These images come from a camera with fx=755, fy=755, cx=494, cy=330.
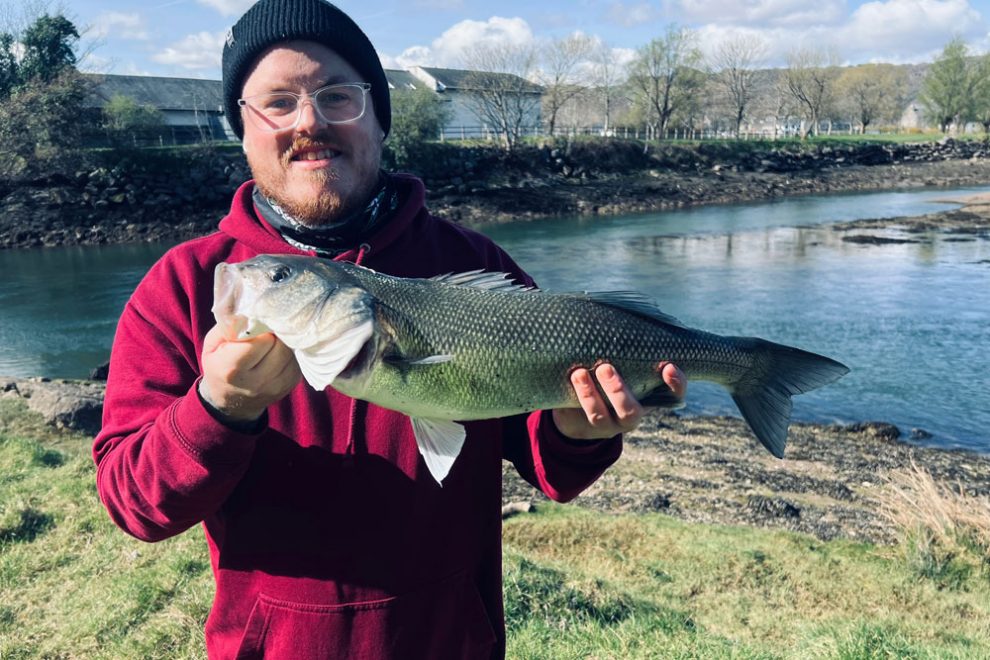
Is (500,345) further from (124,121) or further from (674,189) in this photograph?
(674,189)

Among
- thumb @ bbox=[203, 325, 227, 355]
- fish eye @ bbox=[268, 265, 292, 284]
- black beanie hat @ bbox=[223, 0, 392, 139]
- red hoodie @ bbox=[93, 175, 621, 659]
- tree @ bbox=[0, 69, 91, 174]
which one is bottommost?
red hoodie @ bbox=[93, 175, 621, 659]

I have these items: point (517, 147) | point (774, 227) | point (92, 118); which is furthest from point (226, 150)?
point (774, 227)

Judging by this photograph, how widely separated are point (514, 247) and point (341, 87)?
2886 centimetres

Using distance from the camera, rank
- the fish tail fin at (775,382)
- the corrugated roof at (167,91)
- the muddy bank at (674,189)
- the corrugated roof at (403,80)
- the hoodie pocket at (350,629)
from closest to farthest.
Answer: the hoodie pocket at (350,629) → the fish tail fin at (775,382) → the muddy bank at (674,189) → the corrugated roof at (167,91) → the corrugated roof at (403,80)

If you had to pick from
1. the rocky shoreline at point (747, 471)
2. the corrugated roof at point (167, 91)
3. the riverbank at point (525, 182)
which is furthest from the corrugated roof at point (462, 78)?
the rocky shoreline at point (747, 471)

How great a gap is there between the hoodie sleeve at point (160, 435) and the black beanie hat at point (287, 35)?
2.89ft

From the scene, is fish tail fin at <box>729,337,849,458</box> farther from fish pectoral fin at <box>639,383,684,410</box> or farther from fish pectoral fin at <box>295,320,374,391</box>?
fish pectoral fin at <box>295,320,374,391</box>

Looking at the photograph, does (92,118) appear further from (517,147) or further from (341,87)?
(341,87)

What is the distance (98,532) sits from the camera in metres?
6.09

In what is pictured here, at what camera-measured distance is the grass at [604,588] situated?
14.7 ft

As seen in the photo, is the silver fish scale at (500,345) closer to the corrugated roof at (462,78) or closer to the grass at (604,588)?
the grass at (604,588)

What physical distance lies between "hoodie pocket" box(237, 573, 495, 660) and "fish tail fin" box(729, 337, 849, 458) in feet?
5.16

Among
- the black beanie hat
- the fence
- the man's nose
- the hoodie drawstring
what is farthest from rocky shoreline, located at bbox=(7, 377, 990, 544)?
the fence

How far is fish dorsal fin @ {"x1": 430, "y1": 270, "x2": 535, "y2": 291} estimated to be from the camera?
8.86ft
